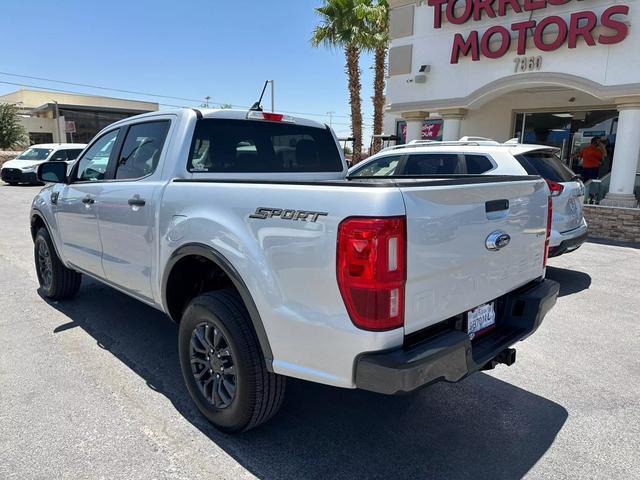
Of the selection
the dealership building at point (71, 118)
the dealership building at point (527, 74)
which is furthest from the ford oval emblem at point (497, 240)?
the dealership building at point (71, 118)

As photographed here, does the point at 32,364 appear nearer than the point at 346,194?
No

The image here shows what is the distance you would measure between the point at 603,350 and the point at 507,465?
2.13m

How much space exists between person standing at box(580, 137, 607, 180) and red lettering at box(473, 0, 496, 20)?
13.6ft

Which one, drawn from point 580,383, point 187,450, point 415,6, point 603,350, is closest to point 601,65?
point 415,6

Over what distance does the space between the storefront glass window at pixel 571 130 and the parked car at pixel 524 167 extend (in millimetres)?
7802

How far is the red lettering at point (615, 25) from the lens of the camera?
9977 mm

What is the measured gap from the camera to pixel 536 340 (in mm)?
4266

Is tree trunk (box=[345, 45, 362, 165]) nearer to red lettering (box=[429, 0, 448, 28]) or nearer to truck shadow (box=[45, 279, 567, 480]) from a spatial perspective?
red lettering (box=[429, 0, 448, 28])

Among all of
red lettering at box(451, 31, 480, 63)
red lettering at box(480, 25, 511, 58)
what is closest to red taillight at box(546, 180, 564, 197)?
red lettering at box(480, 25, 511, 58)

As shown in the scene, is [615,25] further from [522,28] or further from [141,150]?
[141,150]

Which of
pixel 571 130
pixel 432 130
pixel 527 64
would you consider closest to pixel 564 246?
pixel 527 64

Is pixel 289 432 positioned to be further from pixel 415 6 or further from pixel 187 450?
pixel 415 6

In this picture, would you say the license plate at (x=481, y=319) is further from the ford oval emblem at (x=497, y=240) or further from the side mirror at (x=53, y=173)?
the side mirror at (x=53, y=173)

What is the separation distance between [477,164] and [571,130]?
31.0 ft
